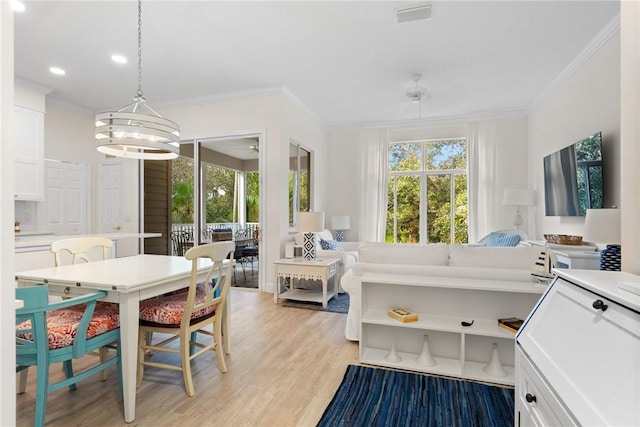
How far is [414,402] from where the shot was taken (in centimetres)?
201

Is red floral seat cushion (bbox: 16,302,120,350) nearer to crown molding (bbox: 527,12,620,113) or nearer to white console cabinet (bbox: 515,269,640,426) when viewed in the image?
white console cabinet (bbox: 515,269,640,426)

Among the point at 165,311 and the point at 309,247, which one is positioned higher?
the point at 309,247

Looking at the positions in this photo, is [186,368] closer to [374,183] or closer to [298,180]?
[298,180]

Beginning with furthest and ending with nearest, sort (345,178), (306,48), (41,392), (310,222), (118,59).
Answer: (345,178) < (310,222) < (118,59) < (306,48) < (41,392)

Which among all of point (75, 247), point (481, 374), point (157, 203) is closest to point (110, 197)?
point (157, 203)

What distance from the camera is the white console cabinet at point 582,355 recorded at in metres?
0.79

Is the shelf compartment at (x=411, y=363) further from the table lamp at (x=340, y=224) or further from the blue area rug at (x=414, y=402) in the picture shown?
the table lamp at (x=340, y=224)

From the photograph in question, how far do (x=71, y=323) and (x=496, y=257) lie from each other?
2874 millimetres

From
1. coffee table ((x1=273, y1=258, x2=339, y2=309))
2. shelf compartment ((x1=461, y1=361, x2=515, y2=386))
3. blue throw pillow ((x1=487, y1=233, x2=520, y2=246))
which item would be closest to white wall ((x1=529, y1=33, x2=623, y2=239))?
blue throw pillow ((x1=487, y1=233, x2=520, y2=246))

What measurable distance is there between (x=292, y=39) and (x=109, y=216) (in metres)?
4.42

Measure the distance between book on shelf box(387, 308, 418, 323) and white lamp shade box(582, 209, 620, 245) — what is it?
138 centimetres

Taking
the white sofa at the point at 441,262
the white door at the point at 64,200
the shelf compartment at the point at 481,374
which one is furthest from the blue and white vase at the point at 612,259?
the white door at the point at 64,200

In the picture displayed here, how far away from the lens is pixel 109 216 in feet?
18.6

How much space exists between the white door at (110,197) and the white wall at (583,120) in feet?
21.8
